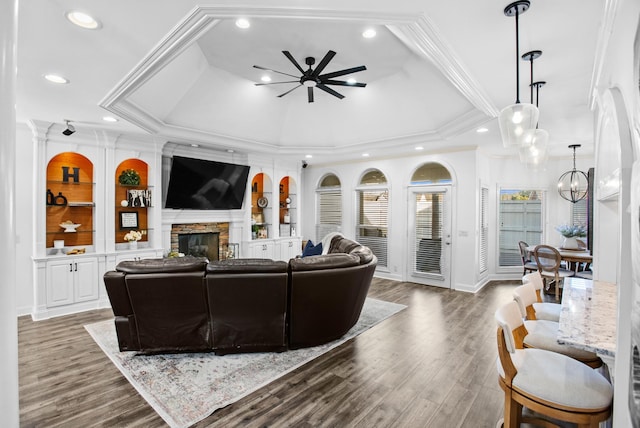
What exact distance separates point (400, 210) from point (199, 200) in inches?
164

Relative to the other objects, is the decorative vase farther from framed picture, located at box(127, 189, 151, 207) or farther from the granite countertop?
framed picture, located at box(127, 189, 151, 207)

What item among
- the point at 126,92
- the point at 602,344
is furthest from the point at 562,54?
the point at 126,92

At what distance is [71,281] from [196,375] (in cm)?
319

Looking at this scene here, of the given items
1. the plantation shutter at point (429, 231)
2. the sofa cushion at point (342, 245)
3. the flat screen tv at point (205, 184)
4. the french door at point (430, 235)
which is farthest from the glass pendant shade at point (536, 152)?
the flat screen tv at point (205, 184)

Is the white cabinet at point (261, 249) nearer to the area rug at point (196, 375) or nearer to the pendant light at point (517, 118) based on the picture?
the area rug at point (196, 375)

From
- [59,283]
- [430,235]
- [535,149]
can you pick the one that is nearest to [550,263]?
[430,235]

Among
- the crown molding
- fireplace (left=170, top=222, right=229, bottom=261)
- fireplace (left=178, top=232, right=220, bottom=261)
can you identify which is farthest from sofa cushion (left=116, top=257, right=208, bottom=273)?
fireplace (left=178, top=232, right=220, bottom=261)

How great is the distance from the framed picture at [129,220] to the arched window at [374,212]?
4.64m

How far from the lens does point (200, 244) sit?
21.4 ft

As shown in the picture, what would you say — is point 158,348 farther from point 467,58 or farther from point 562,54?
point 562,54

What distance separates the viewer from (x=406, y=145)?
593 cm

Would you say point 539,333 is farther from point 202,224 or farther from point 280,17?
point 202,224

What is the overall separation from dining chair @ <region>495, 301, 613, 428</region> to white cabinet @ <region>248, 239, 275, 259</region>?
5.61 metres

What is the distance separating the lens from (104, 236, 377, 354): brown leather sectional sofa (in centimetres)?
309
